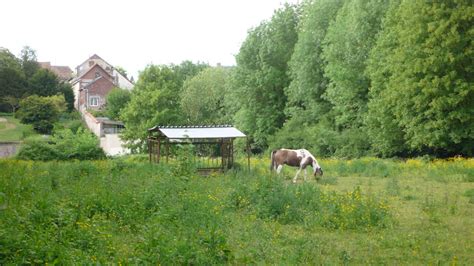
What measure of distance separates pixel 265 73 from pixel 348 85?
43.7 feet

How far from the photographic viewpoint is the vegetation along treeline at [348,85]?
33.3m

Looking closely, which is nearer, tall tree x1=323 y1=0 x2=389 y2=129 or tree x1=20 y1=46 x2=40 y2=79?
tall tree x1=323 y1=0 x2=389 y2=129

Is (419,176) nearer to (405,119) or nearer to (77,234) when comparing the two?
(405,119)

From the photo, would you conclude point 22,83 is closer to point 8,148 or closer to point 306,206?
point 8,148

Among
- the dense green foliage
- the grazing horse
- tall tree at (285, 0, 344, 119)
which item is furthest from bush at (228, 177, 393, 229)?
the dense green foliage

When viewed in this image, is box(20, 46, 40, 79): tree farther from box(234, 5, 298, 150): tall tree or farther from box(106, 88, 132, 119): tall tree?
box(234, 5, 298, 150): tall tree

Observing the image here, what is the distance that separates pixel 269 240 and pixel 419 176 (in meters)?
15.2

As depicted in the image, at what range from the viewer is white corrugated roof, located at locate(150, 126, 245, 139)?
25969 mm

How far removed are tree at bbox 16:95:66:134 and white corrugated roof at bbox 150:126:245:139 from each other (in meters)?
35.7

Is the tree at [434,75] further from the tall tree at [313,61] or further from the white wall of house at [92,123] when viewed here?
the white wall of house at [92,123]

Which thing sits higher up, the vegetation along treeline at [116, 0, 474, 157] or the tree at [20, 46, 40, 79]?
the tree at [20, 46, 40, 79]

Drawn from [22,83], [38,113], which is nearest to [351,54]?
[38,113]

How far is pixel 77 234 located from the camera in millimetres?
9625

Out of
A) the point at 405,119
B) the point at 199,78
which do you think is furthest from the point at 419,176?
the point at 199,78
